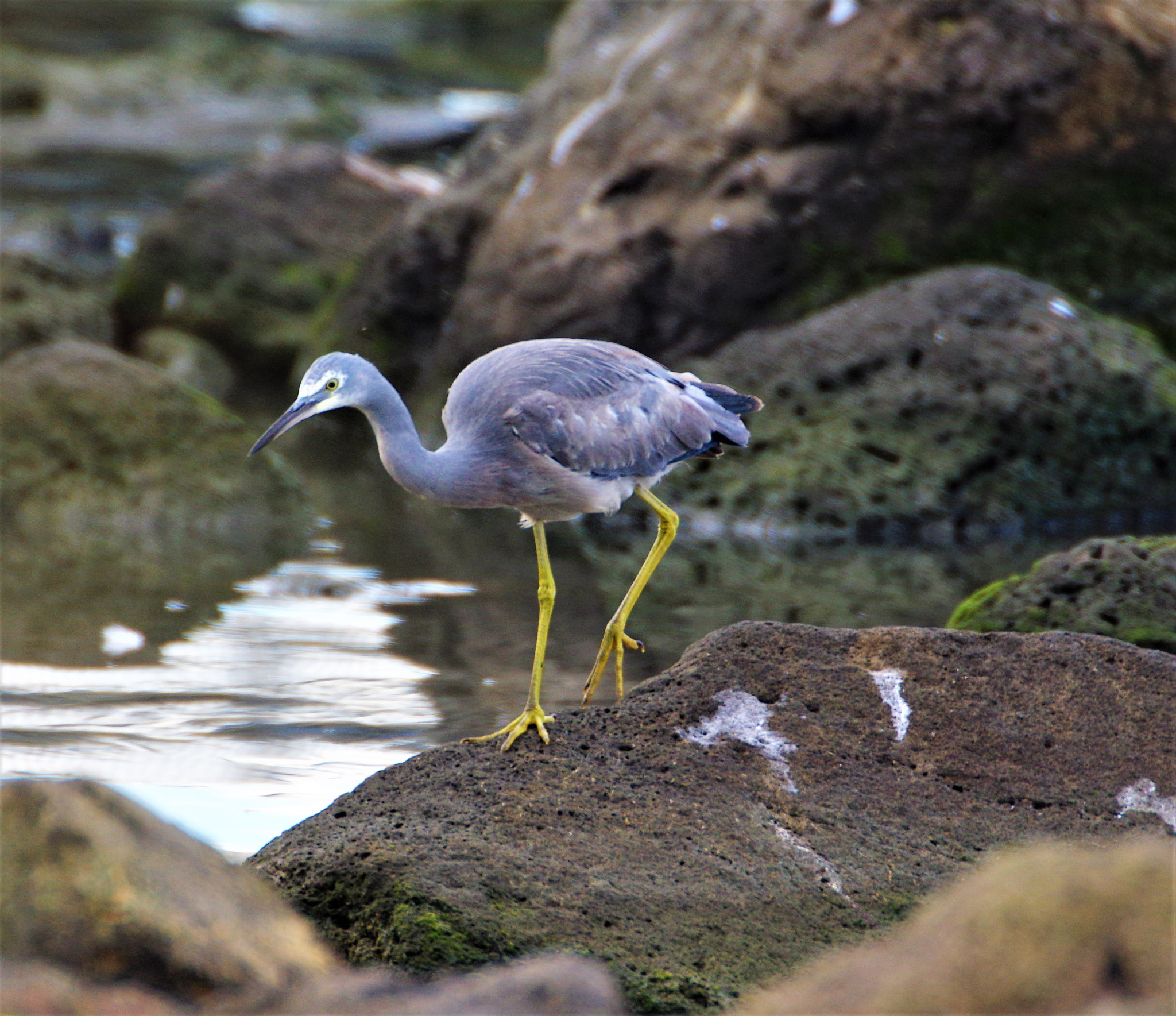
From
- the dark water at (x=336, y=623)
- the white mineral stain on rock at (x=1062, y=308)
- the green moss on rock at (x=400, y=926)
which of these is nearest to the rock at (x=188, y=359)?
the dark water at (x=336, y=623)

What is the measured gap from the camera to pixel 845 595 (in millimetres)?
7930

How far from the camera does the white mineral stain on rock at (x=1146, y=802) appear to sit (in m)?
4.25

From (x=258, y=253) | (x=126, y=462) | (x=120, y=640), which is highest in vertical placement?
(x=258, y=253)

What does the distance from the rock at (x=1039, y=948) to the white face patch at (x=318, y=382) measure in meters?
2.35

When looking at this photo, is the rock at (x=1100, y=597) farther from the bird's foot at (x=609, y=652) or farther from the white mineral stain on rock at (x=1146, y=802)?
the bird's foot at (x=609, y=652)

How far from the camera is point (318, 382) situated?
433 cm

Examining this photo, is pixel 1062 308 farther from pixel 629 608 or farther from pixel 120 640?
pixel 120 640

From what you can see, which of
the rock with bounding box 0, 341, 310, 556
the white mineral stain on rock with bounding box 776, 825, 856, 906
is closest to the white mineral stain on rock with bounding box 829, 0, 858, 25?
the rock with bounding box 0, 341, 310, 556

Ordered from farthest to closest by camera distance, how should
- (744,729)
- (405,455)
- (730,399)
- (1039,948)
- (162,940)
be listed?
1. (730,399)
2. (405,455)
3. (744,729)
4. (162,940)
5. (1039,948)

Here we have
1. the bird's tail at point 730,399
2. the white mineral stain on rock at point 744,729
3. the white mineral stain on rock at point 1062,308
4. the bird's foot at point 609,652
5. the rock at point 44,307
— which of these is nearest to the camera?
the white mineral stain on rock at point 744,729

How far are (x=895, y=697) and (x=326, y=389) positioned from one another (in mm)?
1823

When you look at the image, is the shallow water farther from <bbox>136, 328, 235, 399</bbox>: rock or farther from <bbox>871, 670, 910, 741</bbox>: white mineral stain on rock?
<bbox>136, 328, 235, 399</bbox>: rock

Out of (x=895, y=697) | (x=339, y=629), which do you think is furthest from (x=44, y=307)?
(x=895, y=697)

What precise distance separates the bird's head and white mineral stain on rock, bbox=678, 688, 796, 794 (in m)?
1.32
